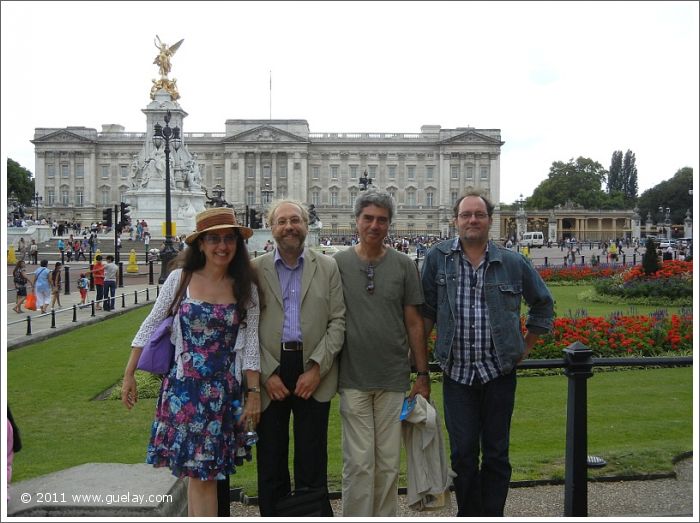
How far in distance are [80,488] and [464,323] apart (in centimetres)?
246

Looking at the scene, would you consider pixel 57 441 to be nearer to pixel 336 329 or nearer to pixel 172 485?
pixel 172 485

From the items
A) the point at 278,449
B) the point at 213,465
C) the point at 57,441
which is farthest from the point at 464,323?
the point at 57,441

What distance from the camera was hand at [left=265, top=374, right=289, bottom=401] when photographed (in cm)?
405

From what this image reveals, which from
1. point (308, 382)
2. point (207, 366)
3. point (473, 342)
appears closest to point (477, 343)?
point (473, 342)

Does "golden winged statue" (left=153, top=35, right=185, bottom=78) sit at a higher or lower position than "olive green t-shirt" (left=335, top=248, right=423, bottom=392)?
higher

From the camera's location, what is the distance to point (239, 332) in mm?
4039

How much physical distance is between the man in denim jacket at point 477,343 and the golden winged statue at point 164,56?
154 feet

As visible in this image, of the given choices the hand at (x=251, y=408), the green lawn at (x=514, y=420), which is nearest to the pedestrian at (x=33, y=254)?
the green lawn at (x=514, y=420)

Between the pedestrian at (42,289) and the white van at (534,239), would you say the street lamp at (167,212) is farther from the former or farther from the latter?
the white van at (534,239)

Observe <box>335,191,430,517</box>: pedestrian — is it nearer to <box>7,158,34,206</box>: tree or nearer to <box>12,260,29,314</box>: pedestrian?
<box>12,260,29,314</box>: pedestrian

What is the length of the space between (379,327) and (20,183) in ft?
321

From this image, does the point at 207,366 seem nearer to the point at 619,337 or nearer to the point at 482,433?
the point at 482,433

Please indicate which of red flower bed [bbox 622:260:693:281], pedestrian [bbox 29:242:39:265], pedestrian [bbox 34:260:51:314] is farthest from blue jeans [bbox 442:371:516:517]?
pedestrian [bbox 29:242:39:265]

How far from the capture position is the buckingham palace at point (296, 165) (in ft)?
300
